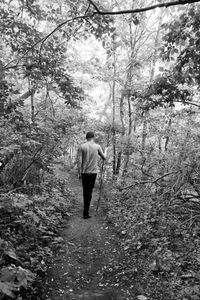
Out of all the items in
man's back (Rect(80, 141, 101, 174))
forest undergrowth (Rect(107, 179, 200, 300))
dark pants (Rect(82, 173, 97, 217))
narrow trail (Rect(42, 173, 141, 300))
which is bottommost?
narrow trail (Rect(42, 173, 141, 300))

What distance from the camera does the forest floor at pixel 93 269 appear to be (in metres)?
3.26

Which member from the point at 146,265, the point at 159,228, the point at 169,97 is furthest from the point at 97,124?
the point at 146,265

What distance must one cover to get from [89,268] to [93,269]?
0.24 ft

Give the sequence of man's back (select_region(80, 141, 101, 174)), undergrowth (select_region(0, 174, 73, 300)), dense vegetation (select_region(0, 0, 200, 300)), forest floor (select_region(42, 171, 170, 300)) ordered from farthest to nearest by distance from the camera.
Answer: man's back (select_region(80, 141, 101, 174)) < dense vegetation (select_region(0, 0, 200, 300)) < forest floor (select_region(42, 171, 170, 300)) < undergrowth (select_region(0, 174, 73, 300))

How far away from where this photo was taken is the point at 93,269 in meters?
3.97

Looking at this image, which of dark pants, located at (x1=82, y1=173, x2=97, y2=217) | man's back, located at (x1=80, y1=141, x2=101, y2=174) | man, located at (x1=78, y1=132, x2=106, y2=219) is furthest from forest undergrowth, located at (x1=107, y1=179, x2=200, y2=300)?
man's back, located at (x1=80, y1=141, x2=101, y2=174)

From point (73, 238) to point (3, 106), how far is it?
10.0 feet

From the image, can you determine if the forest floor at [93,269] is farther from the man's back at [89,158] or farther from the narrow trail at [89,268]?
the man's back at [89,158]

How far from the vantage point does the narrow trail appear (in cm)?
327

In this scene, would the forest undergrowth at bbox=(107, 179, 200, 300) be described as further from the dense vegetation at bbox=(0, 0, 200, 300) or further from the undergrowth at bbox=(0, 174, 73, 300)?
the undergrowth at bbox=(0, 174, 73, 300)

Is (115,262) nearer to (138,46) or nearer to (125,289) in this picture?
(125,289)

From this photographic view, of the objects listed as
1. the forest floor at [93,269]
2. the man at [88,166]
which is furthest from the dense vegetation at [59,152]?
the man at [88,166]

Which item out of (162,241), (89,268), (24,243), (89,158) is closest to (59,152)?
(89,158)

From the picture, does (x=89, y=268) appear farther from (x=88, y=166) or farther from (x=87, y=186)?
(x=88, y=166)
